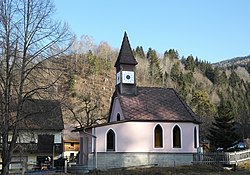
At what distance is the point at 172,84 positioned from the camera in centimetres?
9925

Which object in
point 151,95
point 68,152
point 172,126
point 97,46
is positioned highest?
point 97,46

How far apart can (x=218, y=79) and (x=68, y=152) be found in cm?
7348

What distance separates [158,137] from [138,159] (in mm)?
2798

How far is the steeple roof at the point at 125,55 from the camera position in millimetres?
35062

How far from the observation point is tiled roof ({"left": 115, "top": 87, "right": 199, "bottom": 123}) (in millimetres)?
32041

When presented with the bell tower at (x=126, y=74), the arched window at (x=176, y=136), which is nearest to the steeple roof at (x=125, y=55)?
the bell tower at (x=126, y=74)

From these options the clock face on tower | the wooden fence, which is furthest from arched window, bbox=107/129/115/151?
the wooden fence

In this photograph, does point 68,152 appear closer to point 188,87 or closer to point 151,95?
point 151,95

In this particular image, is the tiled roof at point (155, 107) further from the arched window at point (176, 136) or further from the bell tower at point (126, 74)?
the arched window at point (176, 136)

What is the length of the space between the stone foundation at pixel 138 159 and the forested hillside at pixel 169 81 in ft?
114

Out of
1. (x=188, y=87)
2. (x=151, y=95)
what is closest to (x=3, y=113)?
(x=151, y=95)

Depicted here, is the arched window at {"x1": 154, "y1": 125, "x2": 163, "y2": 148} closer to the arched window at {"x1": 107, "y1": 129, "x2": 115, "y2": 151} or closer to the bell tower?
the arched window at {"x1": 107, "y1": 129, "x2": 115, "y2": 151}

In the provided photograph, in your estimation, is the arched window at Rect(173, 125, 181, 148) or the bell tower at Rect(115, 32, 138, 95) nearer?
the arched window at Rect(173, 125, 181, 148)

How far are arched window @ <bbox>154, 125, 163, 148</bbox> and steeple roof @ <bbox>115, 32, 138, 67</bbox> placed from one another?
7033mm
